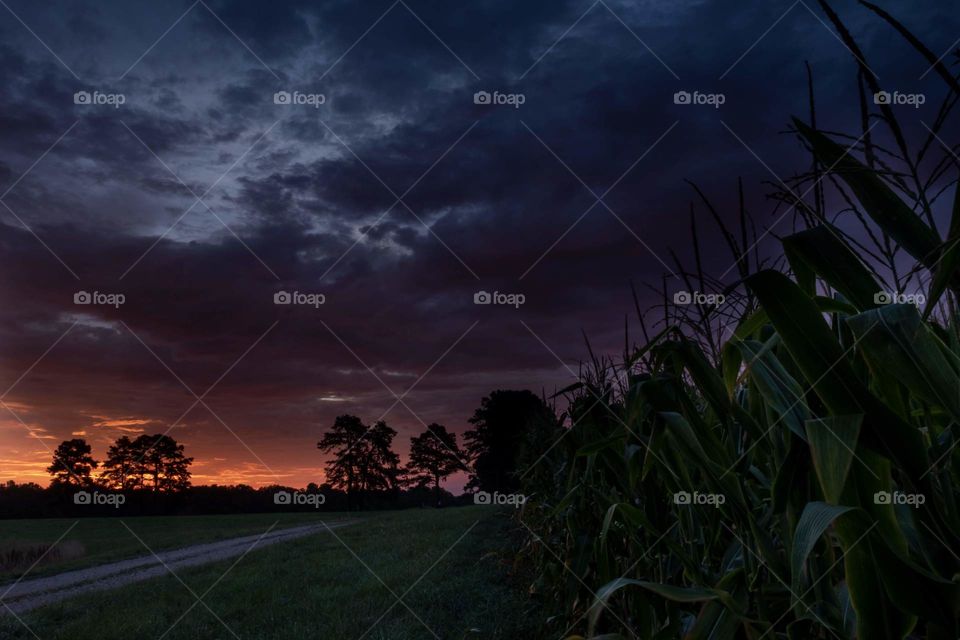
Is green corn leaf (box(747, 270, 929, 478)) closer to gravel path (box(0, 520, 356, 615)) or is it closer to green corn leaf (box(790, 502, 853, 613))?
green corn leaf (box(790, 502, 853, 613))

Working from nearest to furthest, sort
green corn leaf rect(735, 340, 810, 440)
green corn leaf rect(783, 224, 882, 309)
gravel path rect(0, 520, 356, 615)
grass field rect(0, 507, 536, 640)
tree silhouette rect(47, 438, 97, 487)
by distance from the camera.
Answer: green corn leaf rect(783, 224, 882, 309)
green corn leaf rect(735, 340, 810, 440)
grass field rect(0, 507, 536, 640)
gravel path rect(0, 520, 356, 615)
tree silhouette rect(47, 438, 97, 487)

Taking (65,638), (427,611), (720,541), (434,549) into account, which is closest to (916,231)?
(720,541)

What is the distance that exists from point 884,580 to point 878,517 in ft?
0.32

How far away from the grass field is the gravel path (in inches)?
23.1

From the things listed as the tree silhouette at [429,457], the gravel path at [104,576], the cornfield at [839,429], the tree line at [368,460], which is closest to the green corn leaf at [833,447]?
the cornfield at [839,429]

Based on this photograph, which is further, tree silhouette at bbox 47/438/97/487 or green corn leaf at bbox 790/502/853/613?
tree silhouette at bbox 47/438/97/487

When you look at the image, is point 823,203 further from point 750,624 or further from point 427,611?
point 427,611

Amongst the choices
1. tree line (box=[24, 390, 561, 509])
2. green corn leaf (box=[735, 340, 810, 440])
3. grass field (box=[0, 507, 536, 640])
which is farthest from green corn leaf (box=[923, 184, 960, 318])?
tree line (box=[24, 390, 561, 509])
